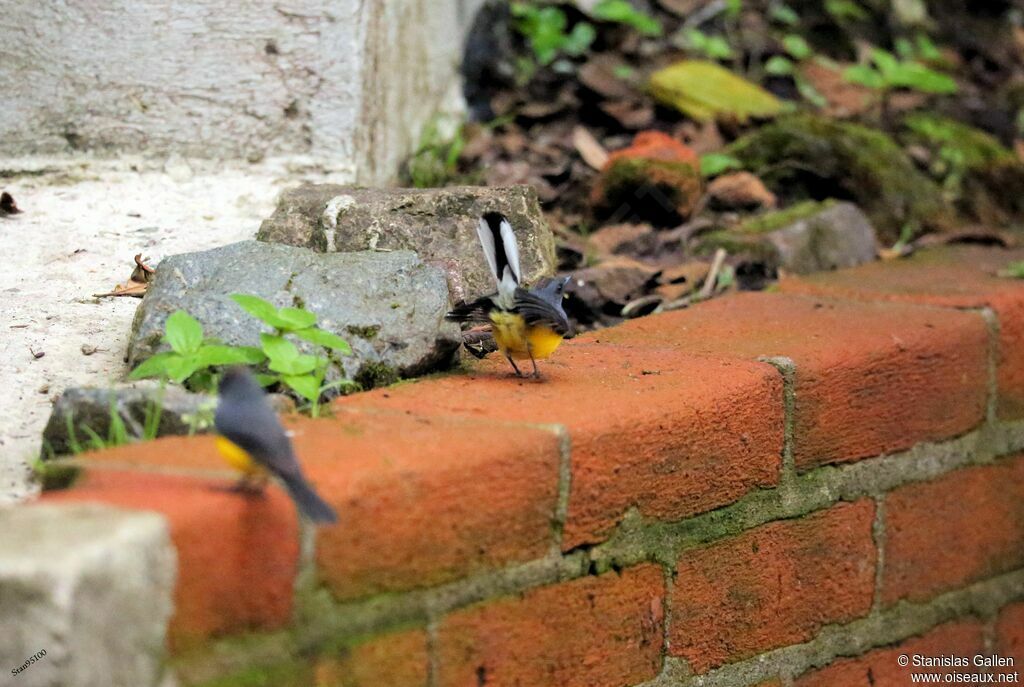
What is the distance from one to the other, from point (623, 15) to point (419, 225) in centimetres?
237

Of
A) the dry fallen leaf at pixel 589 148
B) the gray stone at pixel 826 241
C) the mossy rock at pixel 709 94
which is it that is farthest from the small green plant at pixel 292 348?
the mossy rock at pixel 709 94

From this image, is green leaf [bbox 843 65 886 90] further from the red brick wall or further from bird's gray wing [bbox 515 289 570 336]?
bird's gray wing [bbox 515 289 570 336]

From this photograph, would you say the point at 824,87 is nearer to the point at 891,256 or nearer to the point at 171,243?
the point at 891,256

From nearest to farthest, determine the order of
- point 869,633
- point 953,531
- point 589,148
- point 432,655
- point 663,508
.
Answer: point 432,655 < point 663,508 < point 869,633 < point 953,531 < point 589,148

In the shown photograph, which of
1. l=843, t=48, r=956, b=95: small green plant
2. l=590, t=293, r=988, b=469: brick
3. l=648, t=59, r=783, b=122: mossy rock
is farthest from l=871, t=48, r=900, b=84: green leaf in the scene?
l=590, t=293, r=988, b=469: brick

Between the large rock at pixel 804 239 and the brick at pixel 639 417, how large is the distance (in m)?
1.07

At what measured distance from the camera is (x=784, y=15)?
5.31m

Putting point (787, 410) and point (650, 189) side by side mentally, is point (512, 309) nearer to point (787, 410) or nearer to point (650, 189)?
point (787, 410)

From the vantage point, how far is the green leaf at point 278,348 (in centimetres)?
216

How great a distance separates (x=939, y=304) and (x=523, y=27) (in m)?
2.14

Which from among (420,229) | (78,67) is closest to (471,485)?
(420,229)

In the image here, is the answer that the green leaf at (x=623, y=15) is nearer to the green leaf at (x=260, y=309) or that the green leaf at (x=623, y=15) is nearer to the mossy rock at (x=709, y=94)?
the mossy rock at (x=709, y=94)

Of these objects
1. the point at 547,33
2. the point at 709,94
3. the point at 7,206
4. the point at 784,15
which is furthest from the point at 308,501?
the point at 784,15

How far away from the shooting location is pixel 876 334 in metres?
2.85
